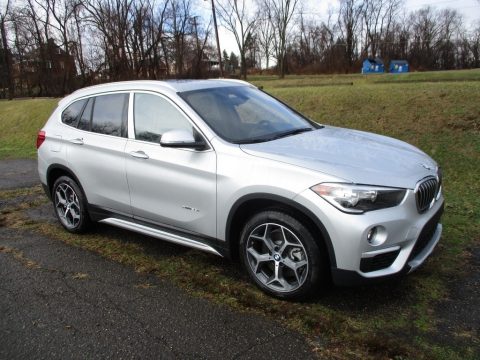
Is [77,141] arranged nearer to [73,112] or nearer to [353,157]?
[73,112]

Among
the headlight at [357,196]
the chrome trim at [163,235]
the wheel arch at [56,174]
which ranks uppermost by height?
the headlight at [357,196]

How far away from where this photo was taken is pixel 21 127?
19.7 meters

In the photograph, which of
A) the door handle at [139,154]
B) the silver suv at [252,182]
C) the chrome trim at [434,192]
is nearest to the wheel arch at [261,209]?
the silver suv at [252,182]

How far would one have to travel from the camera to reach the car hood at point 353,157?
332 cm

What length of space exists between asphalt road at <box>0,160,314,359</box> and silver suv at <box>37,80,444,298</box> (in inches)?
18.8

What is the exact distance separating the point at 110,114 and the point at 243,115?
149 centimetres

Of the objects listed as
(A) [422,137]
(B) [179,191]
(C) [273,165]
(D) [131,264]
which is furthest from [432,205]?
(A) [422,137]

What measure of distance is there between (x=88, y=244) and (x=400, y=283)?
3355 millimetres

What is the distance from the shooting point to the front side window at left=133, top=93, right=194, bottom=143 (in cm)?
424

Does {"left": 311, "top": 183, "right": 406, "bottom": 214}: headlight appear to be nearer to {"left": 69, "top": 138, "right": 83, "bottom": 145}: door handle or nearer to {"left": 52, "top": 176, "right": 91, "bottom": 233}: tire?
{"left": 69, "top": 138, "right": 83, "bottom": 145}: door handle

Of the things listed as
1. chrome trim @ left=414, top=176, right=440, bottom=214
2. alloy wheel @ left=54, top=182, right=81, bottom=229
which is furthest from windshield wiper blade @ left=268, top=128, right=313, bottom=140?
alloy wheel @ left=54, top=182, right=81, bottom=229

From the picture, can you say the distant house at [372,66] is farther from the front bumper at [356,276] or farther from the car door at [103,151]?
the front bumper at [356,276]

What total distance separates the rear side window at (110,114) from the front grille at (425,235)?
9.66 feet

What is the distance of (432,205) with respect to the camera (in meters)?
3.72
